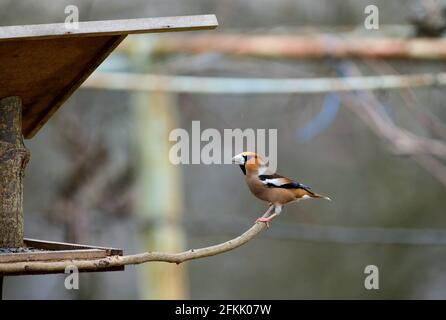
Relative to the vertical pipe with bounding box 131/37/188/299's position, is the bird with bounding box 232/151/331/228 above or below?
below

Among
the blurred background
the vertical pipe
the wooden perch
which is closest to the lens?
the wooden perch

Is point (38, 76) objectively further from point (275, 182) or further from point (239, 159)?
point (275, 182)

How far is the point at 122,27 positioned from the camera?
9.80 ft

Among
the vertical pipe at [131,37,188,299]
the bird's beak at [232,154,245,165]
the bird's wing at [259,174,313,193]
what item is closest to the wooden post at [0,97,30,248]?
the bird's beak at [232,154,245,165]

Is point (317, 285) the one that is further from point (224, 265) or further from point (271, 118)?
point (271, 118)

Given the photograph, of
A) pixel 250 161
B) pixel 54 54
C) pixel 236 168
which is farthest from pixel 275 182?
pixel 236 168

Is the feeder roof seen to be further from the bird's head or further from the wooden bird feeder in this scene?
the bird's head

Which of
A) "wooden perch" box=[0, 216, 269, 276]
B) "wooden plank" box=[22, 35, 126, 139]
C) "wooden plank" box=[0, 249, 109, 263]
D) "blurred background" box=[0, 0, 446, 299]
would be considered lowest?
"wooden perch" box=[0, 216, 269, 276]

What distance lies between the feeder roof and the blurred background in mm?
3044

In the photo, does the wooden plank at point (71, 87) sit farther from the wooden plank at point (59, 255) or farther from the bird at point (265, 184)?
the wooden plank at point (59, 255)

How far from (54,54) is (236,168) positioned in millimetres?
7519

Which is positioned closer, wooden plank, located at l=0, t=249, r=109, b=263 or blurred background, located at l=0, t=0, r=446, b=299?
wooden plank, located at l=0, t=249, r=109, b=263

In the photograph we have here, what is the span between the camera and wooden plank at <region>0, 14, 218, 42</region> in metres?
2.95

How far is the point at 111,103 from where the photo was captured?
372 inches
